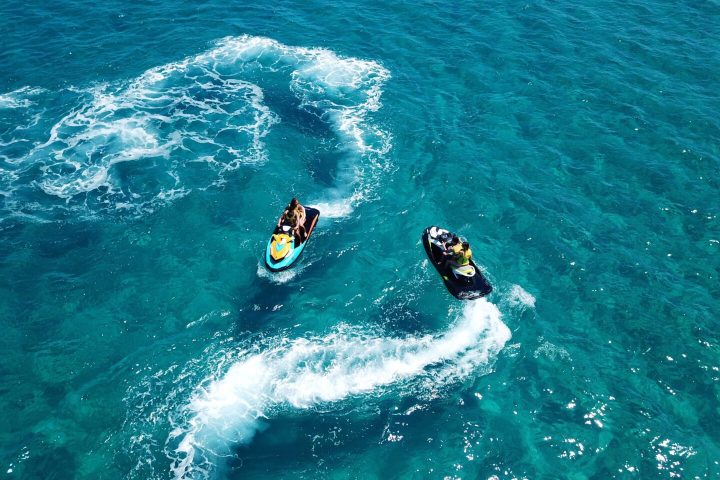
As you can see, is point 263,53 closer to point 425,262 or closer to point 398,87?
point 398,87

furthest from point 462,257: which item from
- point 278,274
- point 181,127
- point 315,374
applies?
point 181,127

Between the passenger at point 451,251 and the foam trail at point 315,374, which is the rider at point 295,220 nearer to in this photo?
the foam trail at point 315,374

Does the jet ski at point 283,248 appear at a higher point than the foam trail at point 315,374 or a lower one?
higher

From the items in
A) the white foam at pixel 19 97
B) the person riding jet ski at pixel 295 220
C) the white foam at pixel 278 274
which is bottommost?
the white foam at pixel 278 274

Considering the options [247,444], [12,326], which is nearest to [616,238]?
[247,444]

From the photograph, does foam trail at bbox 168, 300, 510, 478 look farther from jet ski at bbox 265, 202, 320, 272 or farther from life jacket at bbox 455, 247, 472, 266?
jet ski at bbox 265, 202, 320, 272

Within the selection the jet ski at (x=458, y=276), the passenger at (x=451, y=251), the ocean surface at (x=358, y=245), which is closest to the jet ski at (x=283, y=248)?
the ocean surface at (x=358, y=245)
